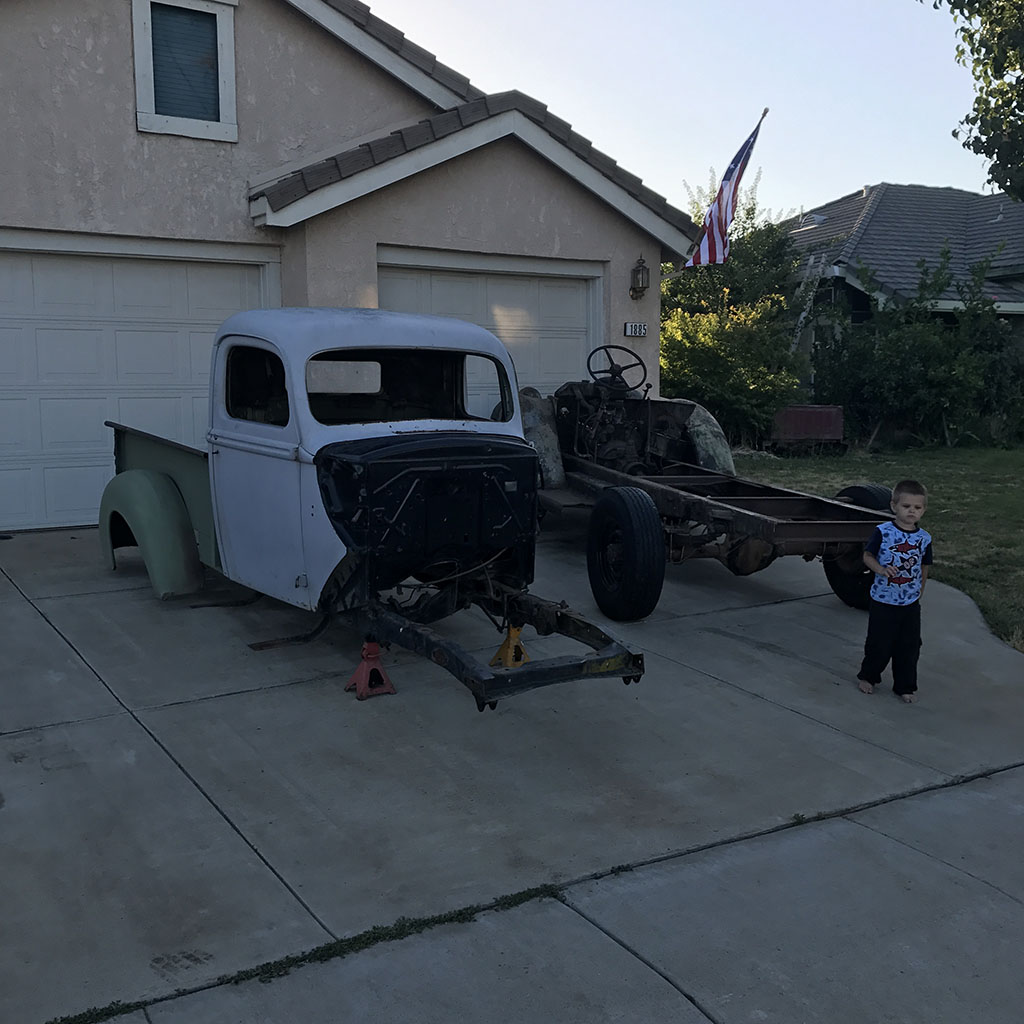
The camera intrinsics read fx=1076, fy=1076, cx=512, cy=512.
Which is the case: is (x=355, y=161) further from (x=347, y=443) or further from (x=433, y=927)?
(x=433, y=927)

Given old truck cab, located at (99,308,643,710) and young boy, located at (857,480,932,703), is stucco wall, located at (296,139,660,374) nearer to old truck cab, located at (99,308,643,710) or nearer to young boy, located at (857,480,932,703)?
old truck cab, located at (99,308,643,710)

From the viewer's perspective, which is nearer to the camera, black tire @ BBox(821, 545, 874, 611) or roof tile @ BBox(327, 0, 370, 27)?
A: black tire @ BBox(821, 545, 874, 611)

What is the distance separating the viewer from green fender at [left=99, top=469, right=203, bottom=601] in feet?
22.0

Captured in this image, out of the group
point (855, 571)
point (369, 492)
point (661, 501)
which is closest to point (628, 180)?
point (661, 501)

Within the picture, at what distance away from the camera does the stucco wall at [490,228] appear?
9.80 m

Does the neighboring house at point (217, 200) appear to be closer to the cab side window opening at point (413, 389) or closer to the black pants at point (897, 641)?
the cab side window opening at point (413, 389)

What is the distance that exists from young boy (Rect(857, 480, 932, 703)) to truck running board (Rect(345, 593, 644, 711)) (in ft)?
5.13

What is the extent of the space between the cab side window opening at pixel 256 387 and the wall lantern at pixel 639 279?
6043 mm

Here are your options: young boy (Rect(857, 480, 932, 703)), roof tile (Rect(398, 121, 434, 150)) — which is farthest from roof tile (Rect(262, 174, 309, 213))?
young boy (Rect(857, 480, 932, 703))

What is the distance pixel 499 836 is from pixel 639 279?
8377mm

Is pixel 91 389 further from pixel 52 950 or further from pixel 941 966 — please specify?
pixel 941 966

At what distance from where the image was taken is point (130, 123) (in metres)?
9.30

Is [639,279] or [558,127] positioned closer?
[558,127]

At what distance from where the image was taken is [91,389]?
9.49 meters
